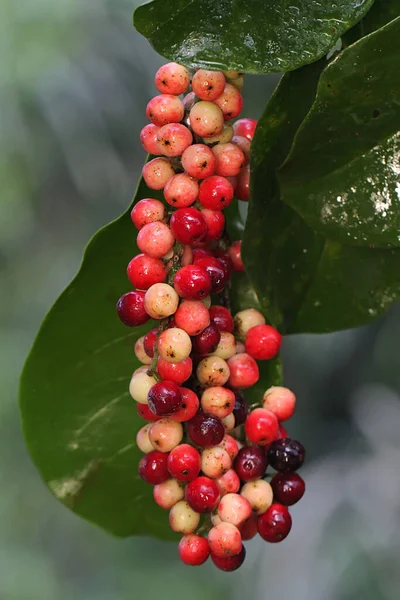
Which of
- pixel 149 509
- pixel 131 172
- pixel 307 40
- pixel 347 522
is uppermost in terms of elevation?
pixel 307 40

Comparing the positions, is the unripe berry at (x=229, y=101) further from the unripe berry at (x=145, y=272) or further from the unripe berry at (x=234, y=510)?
the unripe berry at (x=234, y=510)

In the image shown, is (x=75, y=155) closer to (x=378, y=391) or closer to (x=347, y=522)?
(x=378, y=391)

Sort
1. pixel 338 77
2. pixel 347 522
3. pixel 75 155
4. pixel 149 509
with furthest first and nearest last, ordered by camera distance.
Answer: pixel 75 155 < pixel 347 522 < pixel 149 509 < pixel 338 77

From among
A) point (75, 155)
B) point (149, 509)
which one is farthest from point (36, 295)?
point (149, 509)

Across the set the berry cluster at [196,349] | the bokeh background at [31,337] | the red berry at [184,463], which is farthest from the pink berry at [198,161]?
the bokeh background at [31,337]

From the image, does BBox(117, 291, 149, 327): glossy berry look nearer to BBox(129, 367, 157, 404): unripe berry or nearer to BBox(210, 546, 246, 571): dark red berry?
BBox(129, 367, 157, 404): unripe berry

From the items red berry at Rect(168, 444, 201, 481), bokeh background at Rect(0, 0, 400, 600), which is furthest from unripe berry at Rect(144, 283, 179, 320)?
bokeh background at Rect(0, 0, 400, 600)
